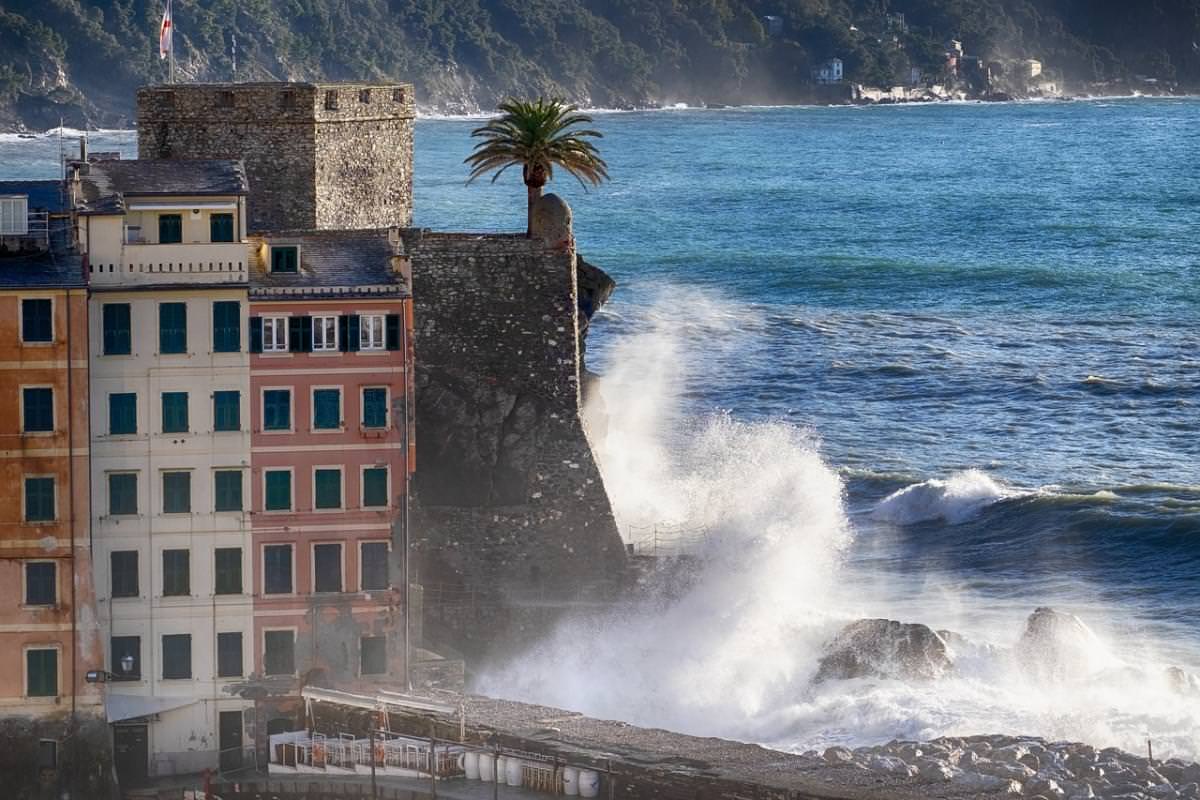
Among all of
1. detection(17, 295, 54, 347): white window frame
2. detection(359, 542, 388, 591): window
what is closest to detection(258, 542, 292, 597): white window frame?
detection(359, 542, 388, 591): window

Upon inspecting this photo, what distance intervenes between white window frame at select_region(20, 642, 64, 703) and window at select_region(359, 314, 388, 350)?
359 inches

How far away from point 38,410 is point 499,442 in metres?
14.8

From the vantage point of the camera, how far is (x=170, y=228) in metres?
61.6

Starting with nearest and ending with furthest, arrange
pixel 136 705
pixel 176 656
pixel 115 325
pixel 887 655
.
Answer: pixel 136 705 → pixel 115 325 → pixel 176 656 → pixel 887 655

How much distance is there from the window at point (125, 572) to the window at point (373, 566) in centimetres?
480

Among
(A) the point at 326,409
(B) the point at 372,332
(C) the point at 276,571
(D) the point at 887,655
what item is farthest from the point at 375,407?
(D) the point at 887,655

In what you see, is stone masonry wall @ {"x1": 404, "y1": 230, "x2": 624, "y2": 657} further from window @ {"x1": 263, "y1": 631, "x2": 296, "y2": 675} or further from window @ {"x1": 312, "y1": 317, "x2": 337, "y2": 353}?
window @ {"x1": 263, "y1": 631, "x2": 296, "y2": 675}

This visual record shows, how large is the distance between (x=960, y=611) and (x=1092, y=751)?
18715mm

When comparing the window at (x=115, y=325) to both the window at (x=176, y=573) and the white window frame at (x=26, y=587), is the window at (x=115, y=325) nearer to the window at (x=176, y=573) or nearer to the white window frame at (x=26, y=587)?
the window at (x=176, y=573)

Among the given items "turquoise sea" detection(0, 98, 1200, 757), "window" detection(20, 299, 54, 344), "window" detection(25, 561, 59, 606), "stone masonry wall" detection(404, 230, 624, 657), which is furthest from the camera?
"turquoise sea" detection(0, 98, 1200, 757)

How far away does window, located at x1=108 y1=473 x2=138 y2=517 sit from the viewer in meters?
60.8

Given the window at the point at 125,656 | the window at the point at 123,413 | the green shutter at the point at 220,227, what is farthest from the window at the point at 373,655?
the green shutter at the point at 220,227

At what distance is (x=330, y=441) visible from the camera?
203 feet

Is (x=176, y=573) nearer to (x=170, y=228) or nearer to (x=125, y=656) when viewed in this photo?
(x=125, y=656)
